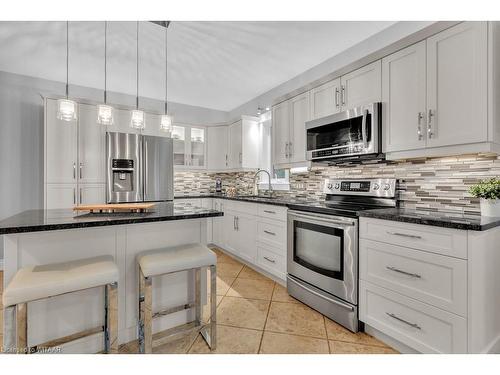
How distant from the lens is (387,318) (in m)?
1.83

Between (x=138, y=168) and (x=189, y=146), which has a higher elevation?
(x=189, y=146)

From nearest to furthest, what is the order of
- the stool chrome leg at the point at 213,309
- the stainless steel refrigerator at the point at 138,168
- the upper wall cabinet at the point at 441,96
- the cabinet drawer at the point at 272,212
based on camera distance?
the upper wall cabinet at the point at 441,96, the stool chrome leg at the point at 213,309, the cabinet drawer at the point at 272,212, the stainless steel refrigerator at the point at 138,168

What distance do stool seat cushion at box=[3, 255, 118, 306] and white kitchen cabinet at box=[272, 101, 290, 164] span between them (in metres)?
2.36

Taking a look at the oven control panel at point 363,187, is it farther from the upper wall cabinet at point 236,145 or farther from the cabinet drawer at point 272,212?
the upper wall cabinet at point 236,145

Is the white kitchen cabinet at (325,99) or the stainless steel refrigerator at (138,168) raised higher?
Result: the white kitchen cabinet at (325,99)

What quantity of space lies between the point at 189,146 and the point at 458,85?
3.82 metres

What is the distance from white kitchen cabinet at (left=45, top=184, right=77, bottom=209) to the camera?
3.28 m

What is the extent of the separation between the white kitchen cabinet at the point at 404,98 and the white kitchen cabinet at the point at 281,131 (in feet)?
4.15

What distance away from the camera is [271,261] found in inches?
119

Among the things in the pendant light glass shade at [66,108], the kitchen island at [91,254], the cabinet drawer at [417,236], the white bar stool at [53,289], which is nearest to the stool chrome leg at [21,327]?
the white bar stool at [53,289]

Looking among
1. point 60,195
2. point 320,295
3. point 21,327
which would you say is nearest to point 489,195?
point 320,295

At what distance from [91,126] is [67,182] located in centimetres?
82

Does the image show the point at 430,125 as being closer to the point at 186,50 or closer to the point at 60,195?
the point at 186,50

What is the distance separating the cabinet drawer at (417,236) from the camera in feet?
4.85
